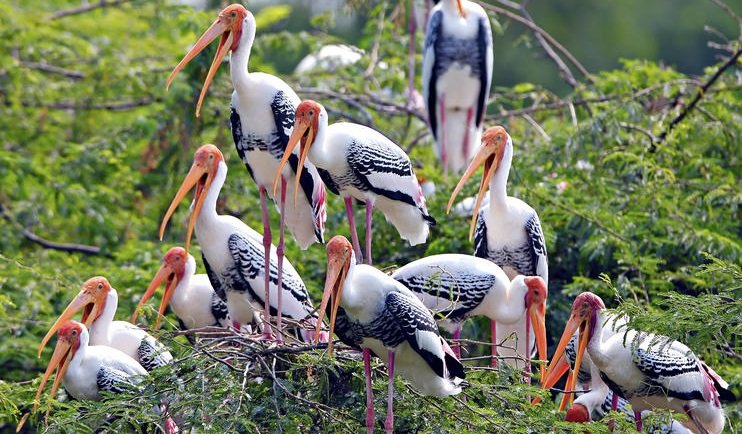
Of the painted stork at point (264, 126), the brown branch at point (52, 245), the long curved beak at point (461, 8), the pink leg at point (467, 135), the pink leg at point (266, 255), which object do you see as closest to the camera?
the painted stork at point (264, 126)

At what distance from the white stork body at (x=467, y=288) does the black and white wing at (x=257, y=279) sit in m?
0.57

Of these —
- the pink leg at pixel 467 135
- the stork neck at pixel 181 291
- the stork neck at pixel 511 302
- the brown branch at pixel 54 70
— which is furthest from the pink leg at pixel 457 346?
the brown branch at pixel 54 70

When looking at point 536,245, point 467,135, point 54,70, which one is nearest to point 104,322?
point 536,245

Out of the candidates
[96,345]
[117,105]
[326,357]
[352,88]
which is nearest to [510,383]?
[326,357]

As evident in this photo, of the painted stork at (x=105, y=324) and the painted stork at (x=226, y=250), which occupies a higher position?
the painted stork at (x=226, y=250)

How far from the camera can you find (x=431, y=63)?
9695 millimetres

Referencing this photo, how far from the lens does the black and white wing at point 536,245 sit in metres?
8.06

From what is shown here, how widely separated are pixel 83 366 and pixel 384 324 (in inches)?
65.1

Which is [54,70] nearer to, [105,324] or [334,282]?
[105,324]

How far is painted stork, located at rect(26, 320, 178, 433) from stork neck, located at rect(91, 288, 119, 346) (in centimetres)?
50

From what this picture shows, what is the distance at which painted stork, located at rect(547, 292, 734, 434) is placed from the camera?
6.75 m

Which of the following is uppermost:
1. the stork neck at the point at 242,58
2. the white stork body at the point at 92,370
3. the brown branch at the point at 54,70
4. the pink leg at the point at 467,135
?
the stork neck at the point at 242,58

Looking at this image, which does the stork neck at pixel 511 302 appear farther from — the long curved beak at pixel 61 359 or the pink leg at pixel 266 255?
the long curved beak at pixel 61 359

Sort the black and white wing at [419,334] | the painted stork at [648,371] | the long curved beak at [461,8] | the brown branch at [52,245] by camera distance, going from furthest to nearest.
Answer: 1. the brown branch at [52,245]
2. the long curved beak at [461,8]
3. the painted stork at [648,371]
4. the black and white wing at [419,334]
